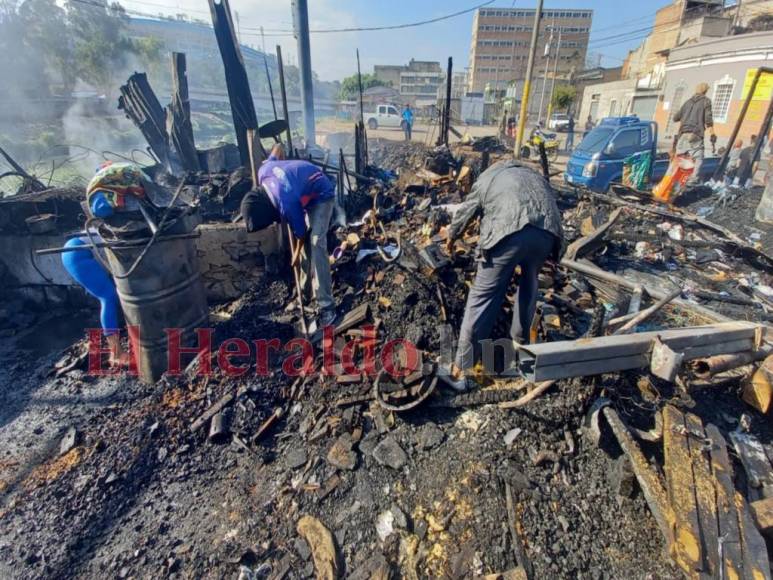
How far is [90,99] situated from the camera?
72.7 ft

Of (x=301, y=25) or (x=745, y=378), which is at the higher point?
(x=301, y=25)

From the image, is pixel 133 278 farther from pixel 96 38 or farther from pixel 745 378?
pixel 96 38

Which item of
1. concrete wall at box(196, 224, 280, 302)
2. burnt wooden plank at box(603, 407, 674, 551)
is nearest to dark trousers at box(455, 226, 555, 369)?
burnt wooden plank at box(603, 407, 674, 551)

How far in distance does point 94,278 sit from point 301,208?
222 centimetres

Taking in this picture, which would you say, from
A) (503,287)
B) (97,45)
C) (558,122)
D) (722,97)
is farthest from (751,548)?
(97,45)

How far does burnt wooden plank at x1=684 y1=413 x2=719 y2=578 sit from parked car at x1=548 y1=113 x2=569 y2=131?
28364mm

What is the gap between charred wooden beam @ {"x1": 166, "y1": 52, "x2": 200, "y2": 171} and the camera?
7355 millimetres

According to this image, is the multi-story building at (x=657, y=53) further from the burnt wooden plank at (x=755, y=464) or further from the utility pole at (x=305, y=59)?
the burnt wooden plank at (x=755, y=464)

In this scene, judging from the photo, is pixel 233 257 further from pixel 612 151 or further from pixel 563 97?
pixel 563 97

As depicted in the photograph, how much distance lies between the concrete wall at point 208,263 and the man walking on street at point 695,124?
9.44 meters

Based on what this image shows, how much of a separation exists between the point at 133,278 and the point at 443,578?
3.44m

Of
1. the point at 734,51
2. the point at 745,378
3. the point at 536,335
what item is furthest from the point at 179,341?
the point at 734,51

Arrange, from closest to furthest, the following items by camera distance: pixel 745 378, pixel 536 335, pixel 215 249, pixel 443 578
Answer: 1. pixel 443 578
2. pixel 745 378
3. pixel 536 335
4. pixel 215 249

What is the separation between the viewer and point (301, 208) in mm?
3980
